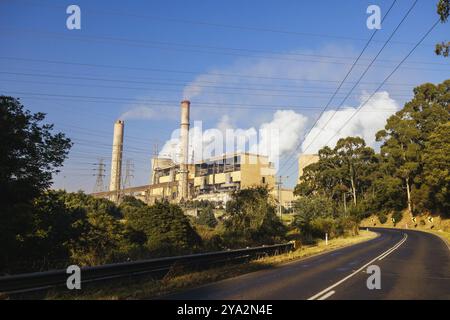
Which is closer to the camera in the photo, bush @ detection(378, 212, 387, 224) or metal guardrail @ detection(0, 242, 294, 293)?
metal guardrail @ detection(0, 242, 294, 293)

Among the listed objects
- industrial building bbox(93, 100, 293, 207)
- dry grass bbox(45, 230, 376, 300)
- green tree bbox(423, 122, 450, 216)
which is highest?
industrial building bbox(93, 100, 293, 207)

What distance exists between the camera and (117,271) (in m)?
11.9

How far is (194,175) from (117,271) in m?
168

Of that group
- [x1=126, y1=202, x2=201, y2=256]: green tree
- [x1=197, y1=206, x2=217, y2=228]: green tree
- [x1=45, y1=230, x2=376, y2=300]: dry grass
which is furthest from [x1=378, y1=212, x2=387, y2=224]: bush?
[x1=45, y1=230, x2=376, y2=300]: dry grass

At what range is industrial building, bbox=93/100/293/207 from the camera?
140625 mm

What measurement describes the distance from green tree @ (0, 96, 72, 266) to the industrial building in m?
117

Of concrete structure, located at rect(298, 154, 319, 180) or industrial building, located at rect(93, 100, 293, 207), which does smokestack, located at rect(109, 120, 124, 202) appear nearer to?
industrial building, located at rect(93, 100, 293, 207)

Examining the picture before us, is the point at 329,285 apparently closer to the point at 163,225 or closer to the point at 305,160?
the point at 163,225

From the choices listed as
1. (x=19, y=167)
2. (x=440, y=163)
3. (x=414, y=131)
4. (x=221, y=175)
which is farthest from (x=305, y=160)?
(x=19, y=167)

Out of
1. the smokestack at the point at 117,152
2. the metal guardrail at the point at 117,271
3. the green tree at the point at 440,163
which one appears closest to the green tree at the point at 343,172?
the green tree at the point at 440,163

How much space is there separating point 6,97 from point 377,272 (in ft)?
54.5

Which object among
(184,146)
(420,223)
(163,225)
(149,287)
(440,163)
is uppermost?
(184,146)

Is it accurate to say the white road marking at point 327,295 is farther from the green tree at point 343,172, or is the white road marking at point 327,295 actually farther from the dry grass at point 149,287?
the green tree at point 343,172
